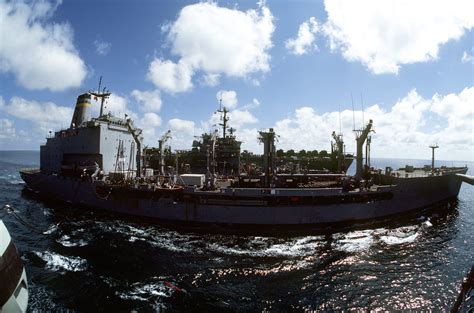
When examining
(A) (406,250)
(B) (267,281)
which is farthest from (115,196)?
(A) (406,250)

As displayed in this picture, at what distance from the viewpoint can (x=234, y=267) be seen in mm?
18031

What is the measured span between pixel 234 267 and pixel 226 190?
8735 mm

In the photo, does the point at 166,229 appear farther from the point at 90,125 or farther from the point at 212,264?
the point at 90,125

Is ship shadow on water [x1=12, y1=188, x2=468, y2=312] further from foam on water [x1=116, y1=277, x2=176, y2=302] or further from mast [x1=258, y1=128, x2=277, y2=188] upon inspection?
mast [x1=258, y1=128, x2=277, y2=188]

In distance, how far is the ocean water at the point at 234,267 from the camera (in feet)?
45.9

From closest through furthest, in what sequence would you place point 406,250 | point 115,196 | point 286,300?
point 286,300 < point 406,250 < point 115,196

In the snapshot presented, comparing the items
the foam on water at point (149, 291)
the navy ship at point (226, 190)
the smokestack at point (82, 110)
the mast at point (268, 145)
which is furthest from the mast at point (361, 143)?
the smokestack at point (82, 110)

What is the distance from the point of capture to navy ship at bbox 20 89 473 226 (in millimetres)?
25578

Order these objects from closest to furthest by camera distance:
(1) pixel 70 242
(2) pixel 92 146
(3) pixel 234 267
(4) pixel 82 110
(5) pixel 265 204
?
(3) pixel 234 267
(1) pixel 70 242
(5) pixel 265 204
(2) pixel 92 146
(4) pixel 82 110

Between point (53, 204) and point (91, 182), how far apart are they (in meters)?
9.42

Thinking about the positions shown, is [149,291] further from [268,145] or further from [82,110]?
[82,110]

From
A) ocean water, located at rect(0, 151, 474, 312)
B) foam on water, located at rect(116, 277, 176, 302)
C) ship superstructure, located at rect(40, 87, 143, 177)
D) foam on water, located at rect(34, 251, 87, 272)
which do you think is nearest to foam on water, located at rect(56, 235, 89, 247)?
ocean water, located at rect(0, 151, 474, 312)

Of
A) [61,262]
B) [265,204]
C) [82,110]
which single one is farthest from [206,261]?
[82,110]

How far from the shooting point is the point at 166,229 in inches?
1029
